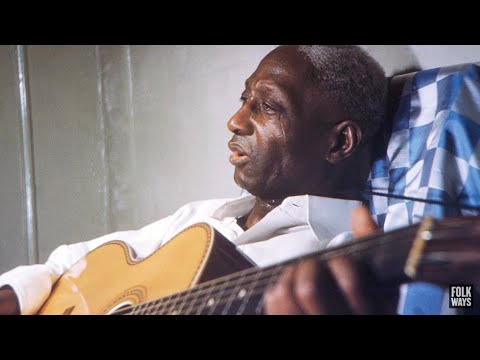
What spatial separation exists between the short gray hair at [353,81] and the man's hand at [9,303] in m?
0.83

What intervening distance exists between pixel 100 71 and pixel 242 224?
598 mm

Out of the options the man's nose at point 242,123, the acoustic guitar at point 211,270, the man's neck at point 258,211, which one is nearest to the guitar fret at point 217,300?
the acoustic guitar at point 211,270

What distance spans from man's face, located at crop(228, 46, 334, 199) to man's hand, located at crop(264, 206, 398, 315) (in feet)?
0.62

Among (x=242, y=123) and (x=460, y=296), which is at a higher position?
(x=242, y=123)

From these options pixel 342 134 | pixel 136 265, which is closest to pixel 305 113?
pixel 342 134

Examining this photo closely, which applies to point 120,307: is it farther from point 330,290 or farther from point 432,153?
point 432,153

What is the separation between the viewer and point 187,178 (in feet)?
4.24

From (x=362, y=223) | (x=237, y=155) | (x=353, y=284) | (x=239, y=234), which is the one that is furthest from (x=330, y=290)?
(x=237, y=155)

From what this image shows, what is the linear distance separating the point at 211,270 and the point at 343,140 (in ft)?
Answer: 1.33

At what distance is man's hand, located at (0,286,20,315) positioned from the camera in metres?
1.15

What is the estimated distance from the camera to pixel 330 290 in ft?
2.95
